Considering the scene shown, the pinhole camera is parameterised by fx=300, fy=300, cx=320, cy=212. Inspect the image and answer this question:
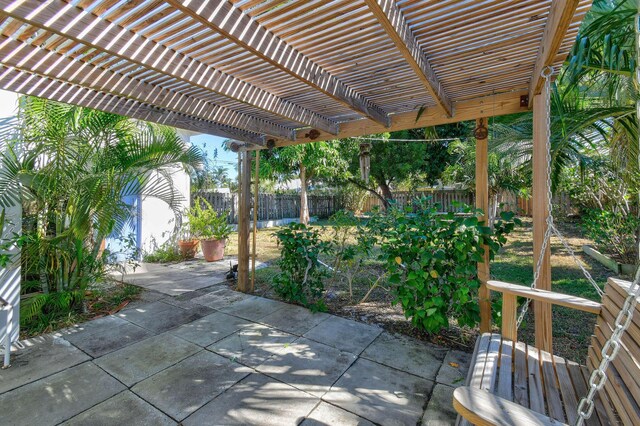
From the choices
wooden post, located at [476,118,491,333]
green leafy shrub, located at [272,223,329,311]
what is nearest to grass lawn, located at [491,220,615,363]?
wooden post, located at [476,118,491,333]

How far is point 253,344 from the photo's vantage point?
2656 millimetres

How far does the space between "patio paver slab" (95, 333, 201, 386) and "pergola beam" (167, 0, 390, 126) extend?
7.61 ft

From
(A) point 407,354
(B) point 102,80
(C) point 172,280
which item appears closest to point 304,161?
(C) point 172,280

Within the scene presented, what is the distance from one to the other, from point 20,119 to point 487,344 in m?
4.56

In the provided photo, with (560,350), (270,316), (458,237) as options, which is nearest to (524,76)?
(458,237)

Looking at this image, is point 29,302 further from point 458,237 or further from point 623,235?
point 623,235

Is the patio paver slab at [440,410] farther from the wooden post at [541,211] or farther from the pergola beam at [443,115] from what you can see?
the pergola beam at [443,115]

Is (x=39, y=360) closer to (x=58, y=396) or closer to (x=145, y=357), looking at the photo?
(x=58, y=396)

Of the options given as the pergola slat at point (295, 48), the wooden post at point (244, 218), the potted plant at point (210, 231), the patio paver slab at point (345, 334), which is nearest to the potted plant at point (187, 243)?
the potted plant at point (210, 231)

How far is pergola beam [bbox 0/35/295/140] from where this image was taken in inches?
71.3

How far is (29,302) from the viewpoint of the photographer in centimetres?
296

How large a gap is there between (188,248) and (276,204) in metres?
6.41

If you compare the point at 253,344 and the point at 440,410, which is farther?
the point at 253,344

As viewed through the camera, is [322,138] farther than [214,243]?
No
